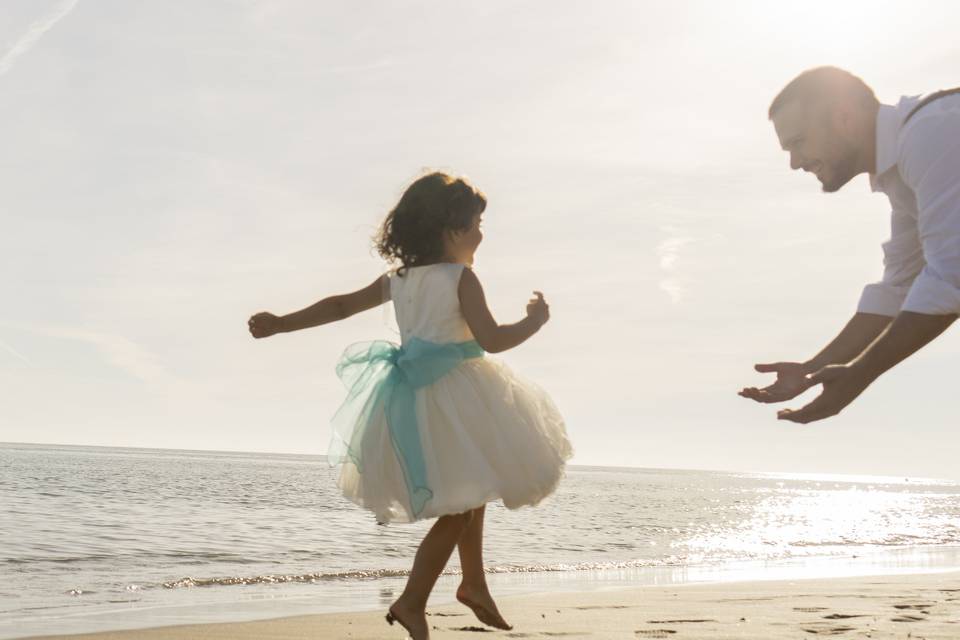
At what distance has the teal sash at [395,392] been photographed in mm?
4230

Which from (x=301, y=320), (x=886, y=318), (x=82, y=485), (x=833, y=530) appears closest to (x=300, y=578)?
(x=301, y=320)

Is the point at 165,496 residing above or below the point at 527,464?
below

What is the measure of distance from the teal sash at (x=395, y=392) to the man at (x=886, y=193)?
1762 millimetres

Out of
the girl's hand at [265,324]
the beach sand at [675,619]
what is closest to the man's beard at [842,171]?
the girl's hand at [265,324]

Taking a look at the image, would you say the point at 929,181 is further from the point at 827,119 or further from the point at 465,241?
the point at 465,241

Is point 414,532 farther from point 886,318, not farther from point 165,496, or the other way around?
point 886,318

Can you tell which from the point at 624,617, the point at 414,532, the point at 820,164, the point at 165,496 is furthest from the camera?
the point at 165,496

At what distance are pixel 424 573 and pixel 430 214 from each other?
5.07 feet

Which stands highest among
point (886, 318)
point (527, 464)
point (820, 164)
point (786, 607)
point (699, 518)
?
point (820, 164)

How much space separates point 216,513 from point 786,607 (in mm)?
14105

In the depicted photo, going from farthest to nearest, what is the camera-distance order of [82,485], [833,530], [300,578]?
[82,485] → [833,530] → [300,578]

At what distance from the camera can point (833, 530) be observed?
2100 centimetres

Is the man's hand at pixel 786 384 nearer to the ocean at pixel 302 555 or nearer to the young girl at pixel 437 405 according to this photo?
the young girl at pixel 437 405

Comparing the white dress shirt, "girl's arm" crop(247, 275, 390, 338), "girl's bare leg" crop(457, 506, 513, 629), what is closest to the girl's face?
"girl's arm" crop(247, 275, 390, 338)
